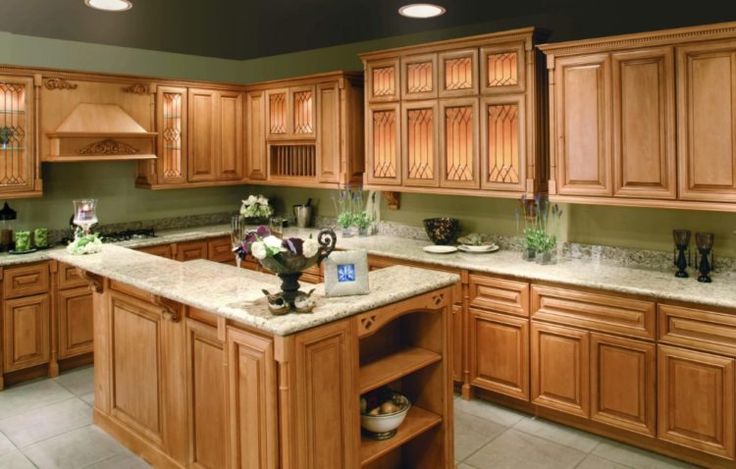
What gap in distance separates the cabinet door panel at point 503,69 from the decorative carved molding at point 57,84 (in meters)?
3.29

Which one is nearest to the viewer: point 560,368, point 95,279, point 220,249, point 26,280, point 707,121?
point 707,121

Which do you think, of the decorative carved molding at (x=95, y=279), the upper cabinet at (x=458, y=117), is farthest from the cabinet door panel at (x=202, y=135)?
the decorative carved molding at (x=95, y=279)

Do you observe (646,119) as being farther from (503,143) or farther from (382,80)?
(382,80)

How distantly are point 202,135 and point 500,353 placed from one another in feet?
11.7

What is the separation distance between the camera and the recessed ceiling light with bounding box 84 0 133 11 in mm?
3723

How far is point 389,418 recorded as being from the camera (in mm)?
2766

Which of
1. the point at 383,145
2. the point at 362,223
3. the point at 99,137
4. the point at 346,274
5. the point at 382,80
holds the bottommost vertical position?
the point at 346,274

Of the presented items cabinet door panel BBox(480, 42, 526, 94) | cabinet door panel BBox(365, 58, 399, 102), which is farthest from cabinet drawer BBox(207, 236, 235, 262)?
cabinet door panel BBox(480, 42, 526, 94)

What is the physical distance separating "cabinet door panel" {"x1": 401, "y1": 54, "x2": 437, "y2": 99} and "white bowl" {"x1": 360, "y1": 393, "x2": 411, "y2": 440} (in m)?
2.61

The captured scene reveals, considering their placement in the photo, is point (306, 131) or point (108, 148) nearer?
point (108, 148)

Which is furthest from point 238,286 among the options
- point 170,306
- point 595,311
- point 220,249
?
point 220,249

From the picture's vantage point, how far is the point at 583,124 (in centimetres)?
382

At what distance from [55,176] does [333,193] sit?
2454 mm

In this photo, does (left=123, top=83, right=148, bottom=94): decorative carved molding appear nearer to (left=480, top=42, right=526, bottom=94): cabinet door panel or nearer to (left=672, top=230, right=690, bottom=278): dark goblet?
(left=480, top=42, right=526, bottom=94): cabinet door panel
